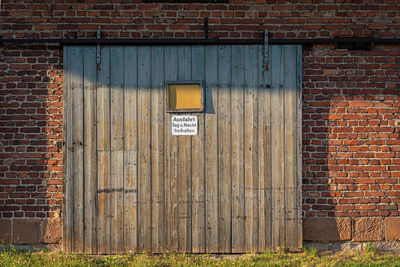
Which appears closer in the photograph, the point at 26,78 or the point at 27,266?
the point at 27,266

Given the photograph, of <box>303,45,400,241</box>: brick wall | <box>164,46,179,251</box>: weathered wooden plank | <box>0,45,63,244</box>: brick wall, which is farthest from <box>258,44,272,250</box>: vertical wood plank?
<box>0,45,63,244</box>: brick wall

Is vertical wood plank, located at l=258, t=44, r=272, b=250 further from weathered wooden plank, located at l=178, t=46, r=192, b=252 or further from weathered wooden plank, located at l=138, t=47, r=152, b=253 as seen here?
weathered wooden plank, located at l=138, t=47, r=152, b=253

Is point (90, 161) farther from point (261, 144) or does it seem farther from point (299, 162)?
point (299, 162)

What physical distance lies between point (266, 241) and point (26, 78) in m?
3.67

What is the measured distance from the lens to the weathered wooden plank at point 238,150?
13.6 ft

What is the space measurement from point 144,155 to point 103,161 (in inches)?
20.5

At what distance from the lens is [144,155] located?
13.7ft

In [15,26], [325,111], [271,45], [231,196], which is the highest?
[15,26]

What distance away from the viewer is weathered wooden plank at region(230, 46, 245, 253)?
13.6 ft

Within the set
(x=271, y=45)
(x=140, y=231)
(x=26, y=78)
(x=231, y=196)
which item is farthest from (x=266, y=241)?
(x=26, y=78)

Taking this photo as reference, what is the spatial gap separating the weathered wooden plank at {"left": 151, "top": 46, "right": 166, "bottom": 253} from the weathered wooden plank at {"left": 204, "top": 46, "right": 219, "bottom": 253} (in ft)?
1.83

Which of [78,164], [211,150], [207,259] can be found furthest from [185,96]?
[207,259]

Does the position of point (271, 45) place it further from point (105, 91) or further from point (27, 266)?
point (27, 266)

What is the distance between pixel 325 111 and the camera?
13.8 ft
